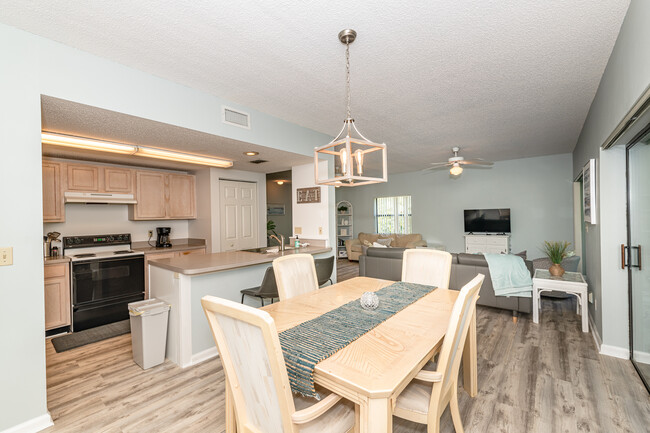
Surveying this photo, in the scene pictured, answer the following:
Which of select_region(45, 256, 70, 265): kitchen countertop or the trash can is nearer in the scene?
the trash can

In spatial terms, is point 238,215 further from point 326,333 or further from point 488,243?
point 488,243

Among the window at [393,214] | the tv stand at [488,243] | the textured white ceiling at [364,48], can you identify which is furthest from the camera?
the window at [393,214]

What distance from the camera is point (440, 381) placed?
52.1 inches

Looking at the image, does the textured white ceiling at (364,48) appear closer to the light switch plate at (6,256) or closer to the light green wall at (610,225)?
the light green wall at (610,225)

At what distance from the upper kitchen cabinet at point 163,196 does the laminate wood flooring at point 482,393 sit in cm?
201

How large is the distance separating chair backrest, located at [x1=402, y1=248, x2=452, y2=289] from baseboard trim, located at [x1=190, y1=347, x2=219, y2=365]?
6.40 feet

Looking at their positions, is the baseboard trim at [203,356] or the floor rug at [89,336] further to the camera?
the floor rug at [89,336]

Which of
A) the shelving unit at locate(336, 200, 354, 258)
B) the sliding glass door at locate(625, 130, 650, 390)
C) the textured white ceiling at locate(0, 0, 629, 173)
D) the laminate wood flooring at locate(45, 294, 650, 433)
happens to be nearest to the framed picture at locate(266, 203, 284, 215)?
the shelving unit at locate(336, 200, 354, 258)

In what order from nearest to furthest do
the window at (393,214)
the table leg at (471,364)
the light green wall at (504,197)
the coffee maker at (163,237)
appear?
the table leg at (471,364) → the coffee maker at (163,237) → the light green wall at (504,197) → the window at (393,214)

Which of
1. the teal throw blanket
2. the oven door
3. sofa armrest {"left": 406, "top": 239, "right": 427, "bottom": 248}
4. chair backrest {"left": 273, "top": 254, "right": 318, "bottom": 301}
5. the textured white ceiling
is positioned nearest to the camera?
the textured white ceiling

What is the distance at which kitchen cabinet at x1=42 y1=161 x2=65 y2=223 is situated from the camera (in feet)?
11.7

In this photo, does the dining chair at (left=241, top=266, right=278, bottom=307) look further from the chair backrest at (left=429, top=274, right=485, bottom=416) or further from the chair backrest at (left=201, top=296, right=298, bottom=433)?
the chair backrest at (left=429, top=274, right=485, bottom=416)

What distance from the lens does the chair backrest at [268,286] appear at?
2.78 meters

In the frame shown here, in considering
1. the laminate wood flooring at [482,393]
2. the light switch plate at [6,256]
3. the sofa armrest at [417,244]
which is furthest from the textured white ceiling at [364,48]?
the sofa armrest at [417,244]
